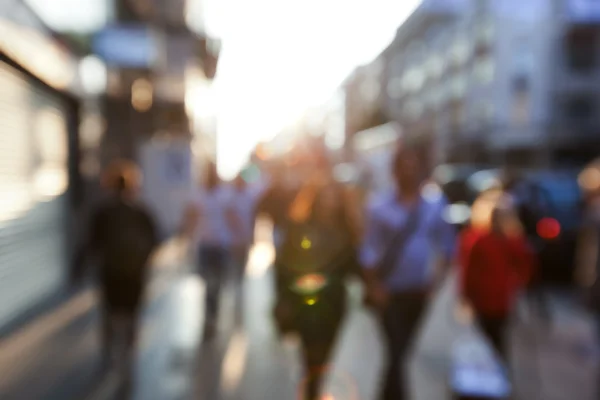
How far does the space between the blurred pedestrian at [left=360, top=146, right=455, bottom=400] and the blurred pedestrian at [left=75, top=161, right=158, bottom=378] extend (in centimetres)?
220

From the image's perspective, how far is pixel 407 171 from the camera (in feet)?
15.9

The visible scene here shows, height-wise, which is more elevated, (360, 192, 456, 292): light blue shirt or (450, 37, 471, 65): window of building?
(450, 37, 471, 65): window of building

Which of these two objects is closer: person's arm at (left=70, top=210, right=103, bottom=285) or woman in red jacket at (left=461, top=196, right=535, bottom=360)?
woman in red jacket at (left=461, top=196, right=535, bottom=360)

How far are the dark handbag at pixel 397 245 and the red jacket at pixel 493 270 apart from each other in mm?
763

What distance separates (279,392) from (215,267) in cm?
263

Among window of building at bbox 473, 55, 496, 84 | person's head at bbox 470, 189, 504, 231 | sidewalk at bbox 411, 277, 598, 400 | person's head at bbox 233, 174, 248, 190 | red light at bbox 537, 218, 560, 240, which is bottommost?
sidewalk at bbox 411, 277, 598, 400

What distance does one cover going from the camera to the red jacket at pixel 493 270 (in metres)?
5.28

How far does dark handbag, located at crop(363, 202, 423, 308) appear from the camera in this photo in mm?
4812

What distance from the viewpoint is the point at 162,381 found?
6.37 meters

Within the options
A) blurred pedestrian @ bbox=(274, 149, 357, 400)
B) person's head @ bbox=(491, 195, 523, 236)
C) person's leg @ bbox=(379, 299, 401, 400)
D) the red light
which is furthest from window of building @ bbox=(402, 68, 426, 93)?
blurred pedestrian @ bbox=(274, 149, 357, 400)

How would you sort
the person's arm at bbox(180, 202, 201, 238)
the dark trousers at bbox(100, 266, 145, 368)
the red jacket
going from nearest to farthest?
the red jacket → the dark trousers at bbox(100, 266, 145, 368) → the person's arm at bbox(180, 202, 201, 238)

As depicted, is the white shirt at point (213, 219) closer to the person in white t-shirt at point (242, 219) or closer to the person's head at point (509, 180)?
the person in white t-shirt at point (242, 219)

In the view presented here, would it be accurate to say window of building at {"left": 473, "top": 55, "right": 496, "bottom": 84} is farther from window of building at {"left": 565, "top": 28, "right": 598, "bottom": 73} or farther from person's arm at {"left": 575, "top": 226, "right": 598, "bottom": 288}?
person's arm at {"left": 575, "top": 226, "right": 598, "bottom": 288}

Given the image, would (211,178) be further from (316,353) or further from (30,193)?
(316,353)
